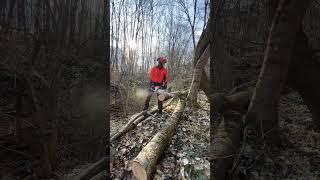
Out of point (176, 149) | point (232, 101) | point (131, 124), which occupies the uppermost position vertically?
point (232, 101)

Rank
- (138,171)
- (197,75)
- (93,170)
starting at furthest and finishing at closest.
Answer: (197,75), (93,170), (138,171)

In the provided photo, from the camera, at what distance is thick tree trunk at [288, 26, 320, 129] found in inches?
97.7

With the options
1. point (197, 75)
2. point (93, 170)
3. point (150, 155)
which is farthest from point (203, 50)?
point (93, 170)

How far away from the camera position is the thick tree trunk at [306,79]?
97.7 inches

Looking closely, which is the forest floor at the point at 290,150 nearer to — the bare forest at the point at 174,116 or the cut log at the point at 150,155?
the bare forest at the point at 174,116

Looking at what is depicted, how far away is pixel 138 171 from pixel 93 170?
31.9 inches

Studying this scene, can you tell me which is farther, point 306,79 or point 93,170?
point 93,170

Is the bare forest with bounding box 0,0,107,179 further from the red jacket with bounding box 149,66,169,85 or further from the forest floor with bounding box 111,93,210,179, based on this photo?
the red jacket with bounding box 149,66,169,85

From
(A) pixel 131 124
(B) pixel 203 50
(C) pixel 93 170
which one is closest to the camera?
(C) pixel 93 170

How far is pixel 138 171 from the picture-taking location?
11.4 ft

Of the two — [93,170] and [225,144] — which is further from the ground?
[225,144]

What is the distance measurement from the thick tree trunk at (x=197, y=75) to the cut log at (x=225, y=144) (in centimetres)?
291

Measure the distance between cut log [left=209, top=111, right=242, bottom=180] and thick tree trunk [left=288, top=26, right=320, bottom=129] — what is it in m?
0.57

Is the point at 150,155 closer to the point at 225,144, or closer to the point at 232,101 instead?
the point at 225,144
